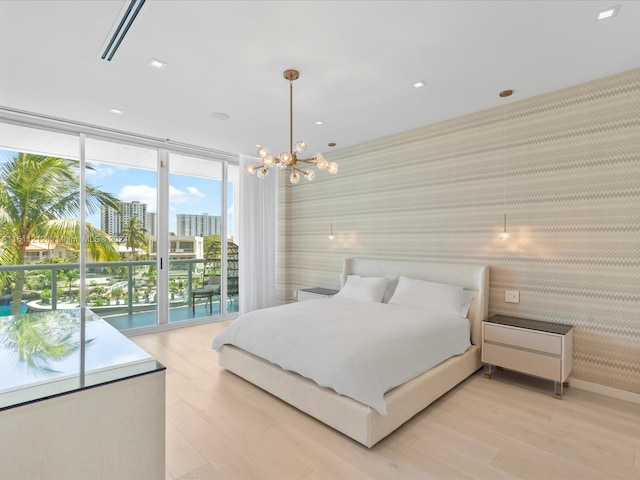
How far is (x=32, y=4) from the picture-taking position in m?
1.98

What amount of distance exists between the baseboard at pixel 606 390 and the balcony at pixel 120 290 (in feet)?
15.6

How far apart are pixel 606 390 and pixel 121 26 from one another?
4.81 m

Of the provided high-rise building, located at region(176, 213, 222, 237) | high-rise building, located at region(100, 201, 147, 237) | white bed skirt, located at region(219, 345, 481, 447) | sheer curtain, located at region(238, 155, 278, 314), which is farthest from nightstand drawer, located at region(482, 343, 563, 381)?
high-rise building, located at region(100, 201, 147, 237)

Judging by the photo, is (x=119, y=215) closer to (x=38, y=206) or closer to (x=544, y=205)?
(x=38, y=206)

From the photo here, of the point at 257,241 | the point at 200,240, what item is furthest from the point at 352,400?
the point at 200,240

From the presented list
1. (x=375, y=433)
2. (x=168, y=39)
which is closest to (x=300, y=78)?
(x=168, y=39)

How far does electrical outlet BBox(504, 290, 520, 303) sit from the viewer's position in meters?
3.32

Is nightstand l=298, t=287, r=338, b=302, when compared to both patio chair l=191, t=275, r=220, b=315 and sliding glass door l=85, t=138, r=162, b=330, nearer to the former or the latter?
patio chair l=191, t=275, r=220, b=315

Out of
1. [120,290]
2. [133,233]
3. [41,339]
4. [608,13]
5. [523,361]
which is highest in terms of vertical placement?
[608,13]

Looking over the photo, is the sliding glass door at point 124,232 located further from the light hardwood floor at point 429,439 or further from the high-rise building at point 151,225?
the light hardwood floor at point 429,439

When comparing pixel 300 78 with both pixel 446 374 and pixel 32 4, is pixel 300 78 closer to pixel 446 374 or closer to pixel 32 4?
pixel 32 4

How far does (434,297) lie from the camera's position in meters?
3.50

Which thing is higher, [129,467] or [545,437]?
[129,467]

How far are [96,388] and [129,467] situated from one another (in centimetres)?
34
